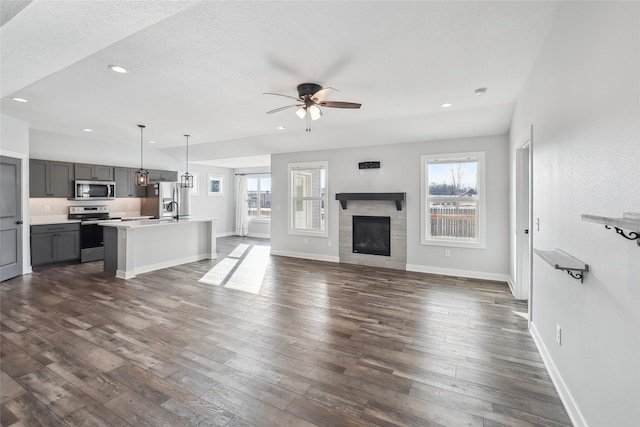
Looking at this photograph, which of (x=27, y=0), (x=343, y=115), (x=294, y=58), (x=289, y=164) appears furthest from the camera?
(x=289, y=164)

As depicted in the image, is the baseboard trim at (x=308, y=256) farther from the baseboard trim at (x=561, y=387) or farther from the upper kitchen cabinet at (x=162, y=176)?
the baseboard trim at (x=561, y=387)

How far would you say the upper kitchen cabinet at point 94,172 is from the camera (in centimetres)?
640

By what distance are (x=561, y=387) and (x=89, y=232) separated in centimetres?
787

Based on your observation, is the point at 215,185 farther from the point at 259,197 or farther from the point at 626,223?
the point at 626,223

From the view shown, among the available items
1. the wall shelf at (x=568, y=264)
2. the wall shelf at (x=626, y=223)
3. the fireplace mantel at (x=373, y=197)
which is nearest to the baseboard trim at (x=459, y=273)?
the fireplace mantel at (x=373, y=197)

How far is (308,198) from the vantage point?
23.0ft

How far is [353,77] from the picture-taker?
319cm

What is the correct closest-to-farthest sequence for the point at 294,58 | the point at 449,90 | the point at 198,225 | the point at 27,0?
the point at 27,0 → the point at 294,58 → the point at 449,90 → the point at 198,225

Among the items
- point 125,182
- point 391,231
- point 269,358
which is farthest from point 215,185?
point 269,358

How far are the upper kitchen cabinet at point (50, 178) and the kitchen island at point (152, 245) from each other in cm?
164

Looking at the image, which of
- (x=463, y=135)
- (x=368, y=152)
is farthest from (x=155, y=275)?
(x=463, y=135)

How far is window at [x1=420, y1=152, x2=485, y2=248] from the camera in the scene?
5.24 m

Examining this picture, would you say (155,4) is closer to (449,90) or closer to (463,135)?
(449,90)

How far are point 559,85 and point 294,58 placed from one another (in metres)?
2.10
